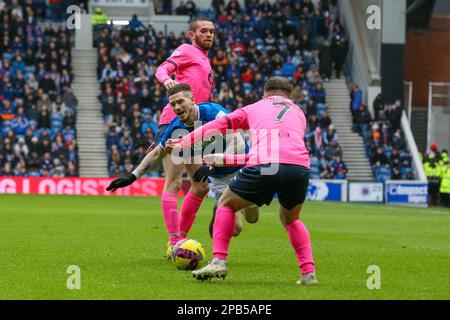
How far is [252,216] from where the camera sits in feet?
37.1

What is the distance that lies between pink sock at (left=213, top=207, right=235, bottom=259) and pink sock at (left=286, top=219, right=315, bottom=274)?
20.3 inches

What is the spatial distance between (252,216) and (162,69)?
1.96m

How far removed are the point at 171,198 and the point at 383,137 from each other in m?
26.8

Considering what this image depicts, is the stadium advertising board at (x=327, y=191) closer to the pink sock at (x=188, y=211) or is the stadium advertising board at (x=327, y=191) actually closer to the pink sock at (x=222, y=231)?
the pink sock at (x=188, y=211)

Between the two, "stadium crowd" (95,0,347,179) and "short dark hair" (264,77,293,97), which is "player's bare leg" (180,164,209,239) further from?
"stadium crowd" (95,0,347,179)

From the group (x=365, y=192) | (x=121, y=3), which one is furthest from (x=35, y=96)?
(x=365, y=192)

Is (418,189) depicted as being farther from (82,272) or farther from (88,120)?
(82,272)

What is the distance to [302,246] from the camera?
8734 mm

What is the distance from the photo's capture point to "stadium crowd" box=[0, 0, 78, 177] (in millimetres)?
34306

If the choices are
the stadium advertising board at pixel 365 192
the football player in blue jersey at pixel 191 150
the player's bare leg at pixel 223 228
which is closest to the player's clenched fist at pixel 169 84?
the football player in blue jersey at pixel 191 150

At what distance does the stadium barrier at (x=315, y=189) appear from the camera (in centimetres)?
3412

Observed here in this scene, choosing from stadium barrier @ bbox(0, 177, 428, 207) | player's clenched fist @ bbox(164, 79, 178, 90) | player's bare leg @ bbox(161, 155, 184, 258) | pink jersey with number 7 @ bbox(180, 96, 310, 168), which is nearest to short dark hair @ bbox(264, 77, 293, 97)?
pink jersey with number 7 @ bbox(180, 96, 310, 168)

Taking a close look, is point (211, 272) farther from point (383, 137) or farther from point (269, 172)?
point (383, 137)

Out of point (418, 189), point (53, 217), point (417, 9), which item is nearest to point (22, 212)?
point (53, 217)
